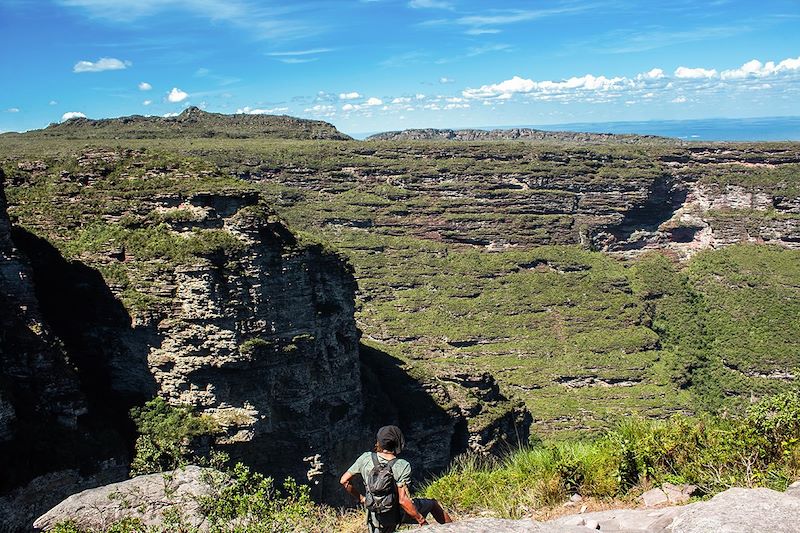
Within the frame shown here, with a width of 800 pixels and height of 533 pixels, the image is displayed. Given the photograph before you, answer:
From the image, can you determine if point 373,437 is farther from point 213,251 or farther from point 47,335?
point 47,335

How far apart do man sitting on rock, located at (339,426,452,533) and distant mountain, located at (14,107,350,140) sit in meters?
99.5

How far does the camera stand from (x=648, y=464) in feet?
30.5

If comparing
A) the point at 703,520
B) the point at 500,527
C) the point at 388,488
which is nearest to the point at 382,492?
the point at 388,488

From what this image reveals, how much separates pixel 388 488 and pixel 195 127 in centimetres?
11534

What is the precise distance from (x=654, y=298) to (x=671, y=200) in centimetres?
1699

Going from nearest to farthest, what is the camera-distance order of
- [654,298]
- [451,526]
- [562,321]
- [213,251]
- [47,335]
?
[451,526] < [47,335] < [213,251] < [562,321] < [654,298]

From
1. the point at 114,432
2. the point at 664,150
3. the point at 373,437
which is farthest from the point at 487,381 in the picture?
the point at 664,150

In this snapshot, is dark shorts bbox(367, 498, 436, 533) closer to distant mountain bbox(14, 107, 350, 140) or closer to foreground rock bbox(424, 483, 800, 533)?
foreground rock bbox(424, 483, 800, 533)

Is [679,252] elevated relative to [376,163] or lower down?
lower down

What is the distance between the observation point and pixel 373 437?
30.7m

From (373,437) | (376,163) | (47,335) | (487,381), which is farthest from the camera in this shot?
(376,163)

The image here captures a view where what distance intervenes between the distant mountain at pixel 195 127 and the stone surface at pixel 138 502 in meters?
93.1

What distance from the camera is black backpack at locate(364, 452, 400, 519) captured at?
25.1 feet

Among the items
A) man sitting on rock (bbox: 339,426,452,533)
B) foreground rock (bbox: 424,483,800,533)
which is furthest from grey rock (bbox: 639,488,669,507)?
A: man sitting on rock (bbox: 339,426,452,533)
